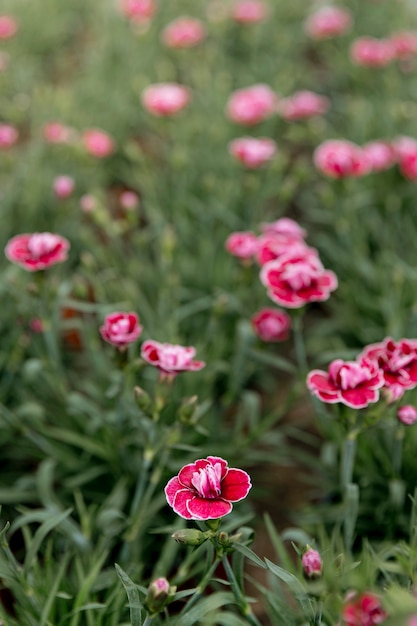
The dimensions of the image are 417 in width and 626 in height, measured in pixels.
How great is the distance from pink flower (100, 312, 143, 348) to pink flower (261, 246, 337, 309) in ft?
0.80

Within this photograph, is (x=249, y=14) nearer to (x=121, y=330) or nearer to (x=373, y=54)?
(x=373, y=54)

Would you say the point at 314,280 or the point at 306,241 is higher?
the point at 314,280

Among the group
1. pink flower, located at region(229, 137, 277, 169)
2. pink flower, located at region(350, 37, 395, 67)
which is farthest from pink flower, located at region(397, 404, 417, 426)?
pink flower, located at region(350, 37, 395, 67)

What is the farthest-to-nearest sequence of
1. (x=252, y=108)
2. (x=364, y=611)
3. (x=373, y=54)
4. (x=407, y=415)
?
(x=373, y=54)
(x=252, y=108)
(x=407, y=415)
(x=364, y=611)

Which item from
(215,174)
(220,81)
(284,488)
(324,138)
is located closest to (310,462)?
(284,488)

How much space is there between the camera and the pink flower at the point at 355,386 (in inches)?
37.0

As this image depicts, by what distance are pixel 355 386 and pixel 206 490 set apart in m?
0.28

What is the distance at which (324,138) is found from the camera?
94.3 inches

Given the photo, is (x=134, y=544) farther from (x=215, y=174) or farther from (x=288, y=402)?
(x=215, y=174)

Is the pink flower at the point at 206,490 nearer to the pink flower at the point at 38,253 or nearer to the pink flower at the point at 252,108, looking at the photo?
the pink flower at the point at 38,253

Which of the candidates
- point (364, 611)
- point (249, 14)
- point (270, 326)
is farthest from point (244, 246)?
point (249, 14)

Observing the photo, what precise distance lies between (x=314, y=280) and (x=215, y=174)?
107 centimetres

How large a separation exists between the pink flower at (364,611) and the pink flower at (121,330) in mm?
527

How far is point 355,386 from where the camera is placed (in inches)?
37.7
